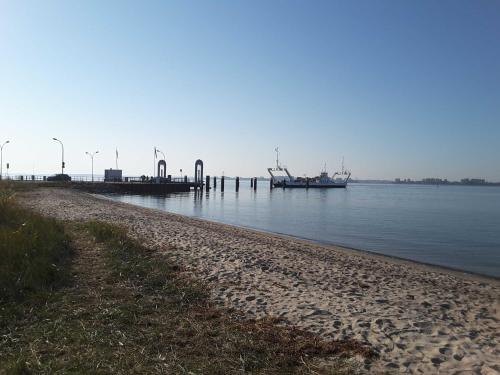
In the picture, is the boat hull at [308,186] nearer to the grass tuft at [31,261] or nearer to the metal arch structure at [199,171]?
the metal arch structure at [199,171]

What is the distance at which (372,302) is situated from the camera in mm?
Result: 9016

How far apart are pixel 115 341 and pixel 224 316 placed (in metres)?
2.10

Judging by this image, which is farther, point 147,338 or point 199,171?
point 199,171

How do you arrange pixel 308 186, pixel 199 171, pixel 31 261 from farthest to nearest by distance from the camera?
pixel 308 186, pixel 199 171, pixel 31 261

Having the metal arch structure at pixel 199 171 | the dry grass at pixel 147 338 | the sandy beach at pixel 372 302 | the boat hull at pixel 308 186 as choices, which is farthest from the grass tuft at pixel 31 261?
the boat hull at pixel 308 186

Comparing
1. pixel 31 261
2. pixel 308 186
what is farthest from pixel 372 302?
pixel 308 186

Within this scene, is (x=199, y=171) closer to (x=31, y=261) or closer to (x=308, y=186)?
(x=308, y=186)

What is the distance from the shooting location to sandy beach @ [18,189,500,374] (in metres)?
6.30

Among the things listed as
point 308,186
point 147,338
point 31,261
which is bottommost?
point 147,338

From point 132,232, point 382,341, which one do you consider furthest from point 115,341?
point 132,232

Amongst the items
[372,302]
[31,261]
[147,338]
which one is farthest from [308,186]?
[147,338]

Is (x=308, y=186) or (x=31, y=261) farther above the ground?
(x=308, y=186)

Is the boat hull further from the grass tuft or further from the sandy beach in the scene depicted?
the grass tuft

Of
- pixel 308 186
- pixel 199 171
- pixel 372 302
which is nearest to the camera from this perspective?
pixel 372 302
